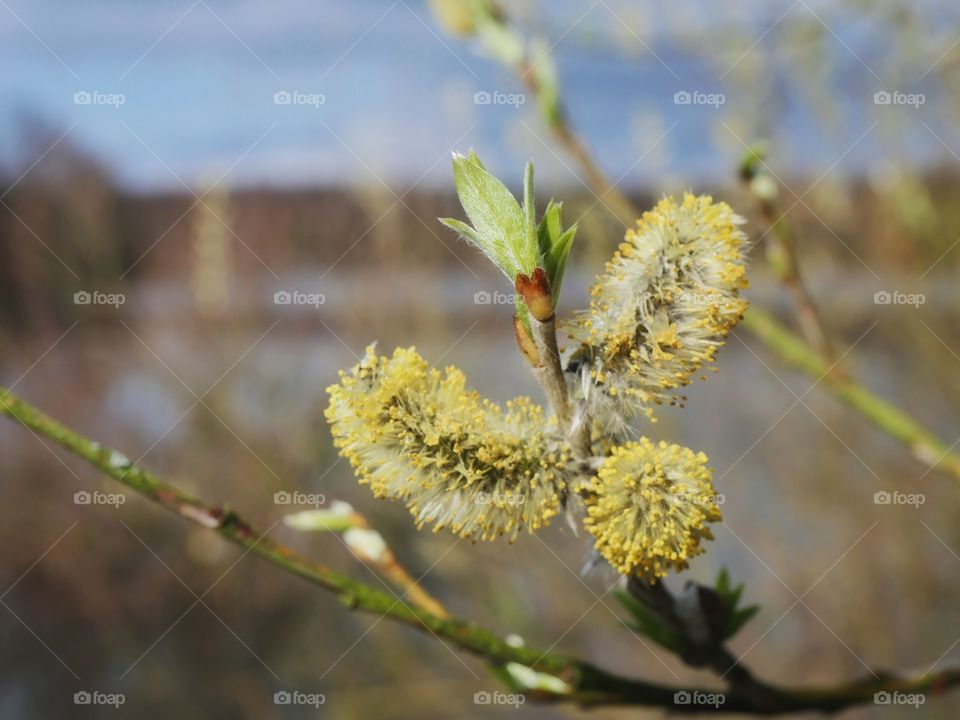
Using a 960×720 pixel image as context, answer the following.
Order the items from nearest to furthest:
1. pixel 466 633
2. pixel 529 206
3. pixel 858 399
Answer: pixel 529 206 < pixel 466 633 < pixel 858 399

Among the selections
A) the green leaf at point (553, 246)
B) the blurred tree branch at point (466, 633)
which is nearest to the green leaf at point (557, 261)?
the green leaf at point (553, 246)

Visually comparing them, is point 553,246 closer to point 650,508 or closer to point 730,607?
point 650,508

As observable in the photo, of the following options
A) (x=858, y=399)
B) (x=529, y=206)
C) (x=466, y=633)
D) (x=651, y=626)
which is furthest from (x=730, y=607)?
(x=858, y=399)

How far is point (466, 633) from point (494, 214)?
231mm

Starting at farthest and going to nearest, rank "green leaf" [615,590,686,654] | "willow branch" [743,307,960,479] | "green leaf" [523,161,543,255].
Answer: "willow branch" [743,307,960,479] < "green leaf" [615,590,686,654] < "green leaf" [523,161,543,255]

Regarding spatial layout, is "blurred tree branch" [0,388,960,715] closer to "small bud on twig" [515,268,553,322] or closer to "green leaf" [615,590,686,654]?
"green leaf" [615,590,686,654]

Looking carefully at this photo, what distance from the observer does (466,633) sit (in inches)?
18.2

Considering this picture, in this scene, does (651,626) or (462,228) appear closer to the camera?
(462,228)

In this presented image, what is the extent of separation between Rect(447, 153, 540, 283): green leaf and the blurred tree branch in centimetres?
20

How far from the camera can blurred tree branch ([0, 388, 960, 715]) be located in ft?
1.44

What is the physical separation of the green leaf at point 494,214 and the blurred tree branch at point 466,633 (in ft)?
0.66

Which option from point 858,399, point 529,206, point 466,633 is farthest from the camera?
point 858,399

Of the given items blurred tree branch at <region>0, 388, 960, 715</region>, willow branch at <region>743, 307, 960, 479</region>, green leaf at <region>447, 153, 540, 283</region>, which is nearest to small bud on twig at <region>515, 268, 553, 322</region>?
green leaf at <region>447, 153, 540, 283</region>

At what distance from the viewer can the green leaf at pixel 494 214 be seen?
14.3 inches
